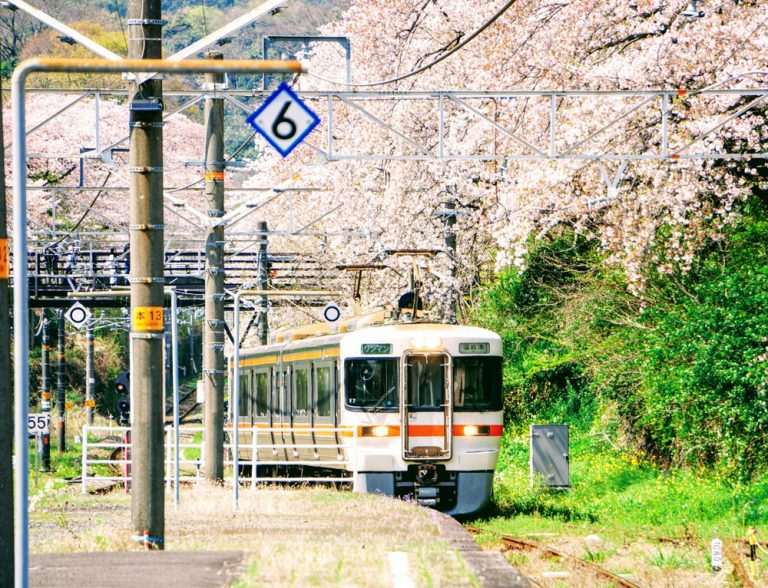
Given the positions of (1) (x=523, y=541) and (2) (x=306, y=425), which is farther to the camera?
(2) (x=306, y=425)

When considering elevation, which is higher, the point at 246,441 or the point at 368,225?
the point at 368,225

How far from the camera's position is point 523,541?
15445 millimetres

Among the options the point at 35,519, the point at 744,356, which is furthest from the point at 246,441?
the point at 744,356

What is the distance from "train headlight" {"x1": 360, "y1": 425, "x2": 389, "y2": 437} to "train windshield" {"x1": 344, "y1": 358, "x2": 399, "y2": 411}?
0.90ft

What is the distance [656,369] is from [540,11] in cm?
620

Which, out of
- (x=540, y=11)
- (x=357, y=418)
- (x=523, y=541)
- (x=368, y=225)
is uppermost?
(x=540, y=11)

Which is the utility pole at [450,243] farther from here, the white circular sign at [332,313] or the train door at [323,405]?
the train door at [323,405]

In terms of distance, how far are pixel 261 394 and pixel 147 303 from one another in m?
14.5

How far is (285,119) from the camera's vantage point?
12.5 meters

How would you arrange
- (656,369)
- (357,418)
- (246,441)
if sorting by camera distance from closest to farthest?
(357,418), (656,369), (246,441)

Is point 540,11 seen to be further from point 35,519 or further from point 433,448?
point 35,519

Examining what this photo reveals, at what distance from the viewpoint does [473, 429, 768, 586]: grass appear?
13812 millimetres

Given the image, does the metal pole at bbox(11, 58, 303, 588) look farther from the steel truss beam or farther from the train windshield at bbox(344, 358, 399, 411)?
the train windshield at bbox(344, 358, 399, 411)

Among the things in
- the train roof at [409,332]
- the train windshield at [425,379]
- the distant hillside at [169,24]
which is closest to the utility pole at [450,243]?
the train roof at [409,332]
